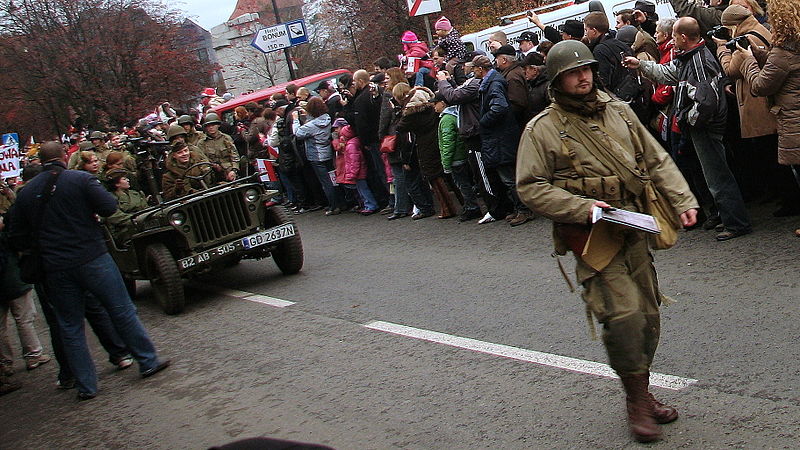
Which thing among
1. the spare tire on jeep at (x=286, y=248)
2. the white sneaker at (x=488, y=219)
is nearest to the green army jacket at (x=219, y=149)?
the spare tire on jeep at (x=286, y=248)

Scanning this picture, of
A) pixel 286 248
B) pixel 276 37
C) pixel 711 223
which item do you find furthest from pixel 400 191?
pixel 276 37

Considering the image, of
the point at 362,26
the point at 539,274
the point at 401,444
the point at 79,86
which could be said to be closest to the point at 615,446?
the point at 401,444

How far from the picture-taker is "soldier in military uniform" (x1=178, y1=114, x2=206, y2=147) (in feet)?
37.3

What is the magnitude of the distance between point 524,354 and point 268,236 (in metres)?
4.52

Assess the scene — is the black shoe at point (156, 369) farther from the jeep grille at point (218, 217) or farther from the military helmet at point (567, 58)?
the military helmet at point (567, 58)

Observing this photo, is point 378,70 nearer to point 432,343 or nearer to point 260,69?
point 432,343

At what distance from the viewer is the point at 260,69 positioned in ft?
168

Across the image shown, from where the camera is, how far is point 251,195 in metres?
9.96

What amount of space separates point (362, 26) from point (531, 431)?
24.7 meters

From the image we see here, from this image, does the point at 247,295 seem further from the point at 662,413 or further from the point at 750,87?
the point at 662,413

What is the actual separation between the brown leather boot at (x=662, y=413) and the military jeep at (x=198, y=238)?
19.6 ft

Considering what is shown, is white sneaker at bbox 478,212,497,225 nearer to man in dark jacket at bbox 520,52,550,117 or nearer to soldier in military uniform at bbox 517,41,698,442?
man in dark jacket at bbox 520,52,550,117

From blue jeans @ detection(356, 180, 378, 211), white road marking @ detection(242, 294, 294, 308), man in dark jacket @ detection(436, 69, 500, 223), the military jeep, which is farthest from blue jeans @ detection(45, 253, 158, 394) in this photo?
blue jeans @ detection(356, 180, 378, 211)

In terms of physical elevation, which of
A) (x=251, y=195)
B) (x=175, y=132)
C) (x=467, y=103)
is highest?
(x=175, y=132)
